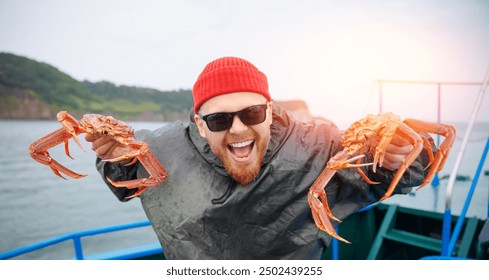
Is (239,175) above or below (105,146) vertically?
below

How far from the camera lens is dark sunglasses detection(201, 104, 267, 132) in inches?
56.3

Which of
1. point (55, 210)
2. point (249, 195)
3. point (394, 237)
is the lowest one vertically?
point (55, 210)

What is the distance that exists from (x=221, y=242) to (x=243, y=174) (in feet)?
1.42

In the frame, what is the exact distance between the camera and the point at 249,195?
1.58 m

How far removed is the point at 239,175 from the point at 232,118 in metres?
0.31

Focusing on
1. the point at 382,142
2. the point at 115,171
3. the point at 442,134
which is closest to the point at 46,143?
the point at 115,171

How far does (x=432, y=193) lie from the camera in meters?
3.86

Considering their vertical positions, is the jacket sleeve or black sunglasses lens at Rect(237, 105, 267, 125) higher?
black sunglasses lens at Rect(237, 105, 267, 125)

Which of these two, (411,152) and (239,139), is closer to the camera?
(411,152)

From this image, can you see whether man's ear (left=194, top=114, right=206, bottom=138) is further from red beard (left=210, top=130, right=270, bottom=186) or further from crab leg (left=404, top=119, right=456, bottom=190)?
crab leg (left=404, top=119, right=456, bottom=190)

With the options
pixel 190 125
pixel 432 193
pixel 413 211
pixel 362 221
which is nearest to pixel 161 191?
pixel 190 125

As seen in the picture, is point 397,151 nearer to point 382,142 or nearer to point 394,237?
point 382,142

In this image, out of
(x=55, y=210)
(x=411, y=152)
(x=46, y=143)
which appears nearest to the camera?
(x=411, y=152)

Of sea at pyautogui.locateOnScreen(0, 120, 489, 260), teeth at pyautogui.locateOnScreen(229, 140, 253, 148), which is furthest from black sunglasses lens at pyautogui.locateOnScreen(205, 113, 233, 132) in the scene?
sea at pyautogui.locateOnScreen(0, 120, 489, 260)
